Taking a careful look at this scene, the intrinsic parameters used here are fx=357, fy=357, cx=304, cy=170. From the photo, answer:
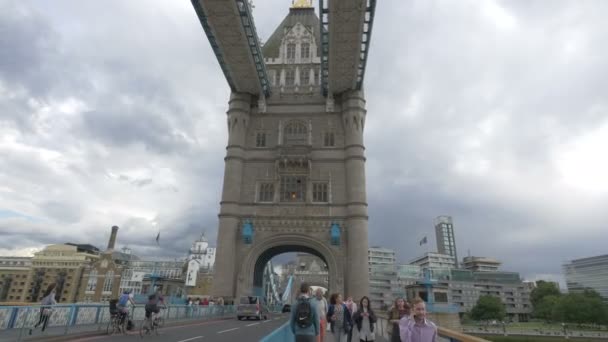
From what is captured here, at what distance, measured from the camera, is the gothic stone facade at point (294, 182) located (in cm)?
3109

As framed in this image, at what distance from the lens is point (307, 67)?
3988 cm

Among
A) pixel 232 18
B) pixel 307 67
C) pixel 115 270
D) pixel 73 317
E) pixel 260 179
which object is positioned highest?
pixel 307 67

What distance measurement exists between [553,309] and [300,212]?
7067 cm

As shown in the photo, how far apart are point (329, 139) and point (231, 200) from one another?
11.4 m

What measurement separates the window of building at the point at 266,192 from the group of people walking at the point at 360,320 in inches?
922

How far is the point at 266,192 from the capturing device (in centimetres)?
3412

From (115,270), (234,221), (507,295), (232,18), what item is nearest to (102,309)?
(234,221)

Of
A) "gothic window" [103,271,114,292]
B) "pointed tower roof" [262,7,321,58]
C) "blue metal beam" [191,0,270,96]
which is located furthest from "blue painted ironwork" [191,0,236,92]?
"gothic window" [103,271,114,292]

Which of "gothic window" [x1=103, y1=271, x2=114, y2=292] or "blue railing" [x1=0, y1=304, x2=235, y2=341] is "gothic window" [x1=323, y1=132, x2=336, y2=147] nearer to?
"blue railing" [x1=0, y1=304, x2=235, y2=341]

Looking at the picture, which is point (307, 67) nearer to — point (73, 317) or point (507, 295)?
point (73, 317)

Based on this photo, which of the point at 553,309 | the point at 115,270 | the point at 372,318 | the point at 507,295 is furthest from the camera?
the point at 507,295

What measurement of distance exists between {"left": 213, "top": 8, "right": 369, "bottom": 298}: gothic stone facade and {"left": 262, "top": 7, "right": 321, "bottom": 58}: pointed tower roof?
2.87 metres

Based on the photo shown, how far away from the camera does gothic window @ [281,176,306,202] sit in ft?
111

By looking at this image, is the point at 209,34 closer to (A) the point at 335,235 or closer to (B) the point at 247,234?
(B) the point at 247,234
